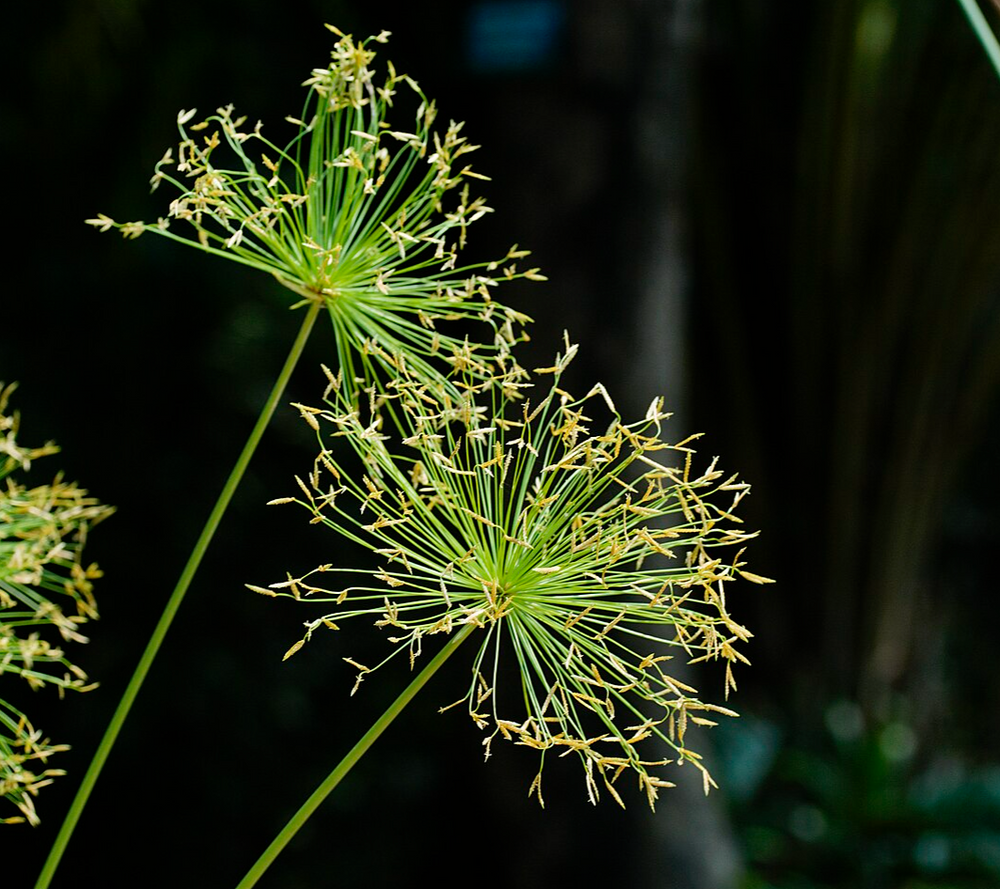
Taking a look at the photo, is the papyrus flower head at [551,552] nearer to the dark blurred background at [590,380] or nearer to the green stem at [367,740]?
the green stem at [367,740]

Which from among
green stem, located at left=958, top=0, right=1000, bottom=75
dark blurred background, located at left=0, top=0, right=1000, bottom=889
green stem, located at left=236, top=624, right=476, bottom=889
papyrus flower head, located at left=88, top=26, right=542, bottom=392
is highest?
dark blurred background, located at left=0, top=0, right=1000, bottom=889

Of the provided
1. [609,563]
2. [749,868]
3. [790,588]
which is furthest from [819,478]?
[609,563]

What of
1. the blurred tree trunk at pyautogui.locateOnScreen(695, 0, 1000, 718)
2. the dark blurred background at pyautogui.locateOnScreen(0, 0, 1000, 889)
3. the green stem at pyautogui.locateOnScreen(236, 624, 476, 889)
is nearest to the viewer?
the green stem at pyautogui.locateOnScreen(236, 624, 476, 889)

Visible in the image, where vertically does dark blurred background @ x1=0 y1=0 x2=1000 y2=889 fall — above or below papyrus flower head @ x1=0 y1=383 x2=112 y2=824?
above

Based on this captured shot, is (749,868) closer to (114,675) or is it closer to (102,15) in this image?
(114,675)

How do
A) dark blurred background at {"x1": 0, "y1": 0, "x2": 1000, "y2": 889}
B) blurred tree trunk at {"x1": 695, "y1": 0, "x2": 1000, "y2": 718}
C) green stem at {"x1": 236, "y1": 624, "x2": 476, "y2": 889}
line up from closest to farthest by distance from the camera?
green stem at {"x1": 236, "y1": 624, "x2": 476, "y2": 889}, dark blurred background at {"x1": 0, "y1": 0, "x2": 1000, "y2": 889}, blurred tree trunk at {"x1": 695, "y1": 0, "x2": 1000, "y2": 718}

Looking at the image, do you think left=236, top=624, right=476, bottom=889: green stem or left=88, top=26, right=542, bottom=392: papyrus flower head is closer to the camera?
left=236, top=624, right=476, bottom=889: green stem

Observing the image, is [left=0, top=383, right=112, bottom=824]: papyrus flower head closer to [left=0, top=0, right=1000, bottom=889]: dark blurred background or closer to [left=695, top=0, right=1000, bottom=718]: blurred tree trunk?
[left=0, top=0, right=1000, bottom=889]: dark blurred background

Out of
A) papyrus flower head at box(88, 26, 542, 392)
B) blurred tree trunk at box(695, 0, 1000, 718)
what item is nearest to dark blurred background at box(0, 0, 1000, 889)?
blurred tree trunk at box(695, 0, 1000, 718)

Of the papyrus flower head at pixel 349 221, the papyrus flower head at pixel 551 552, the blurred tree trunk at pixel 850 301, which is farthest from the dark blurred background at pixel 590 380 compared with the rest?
the papyrus flower head at pixel 551 552
